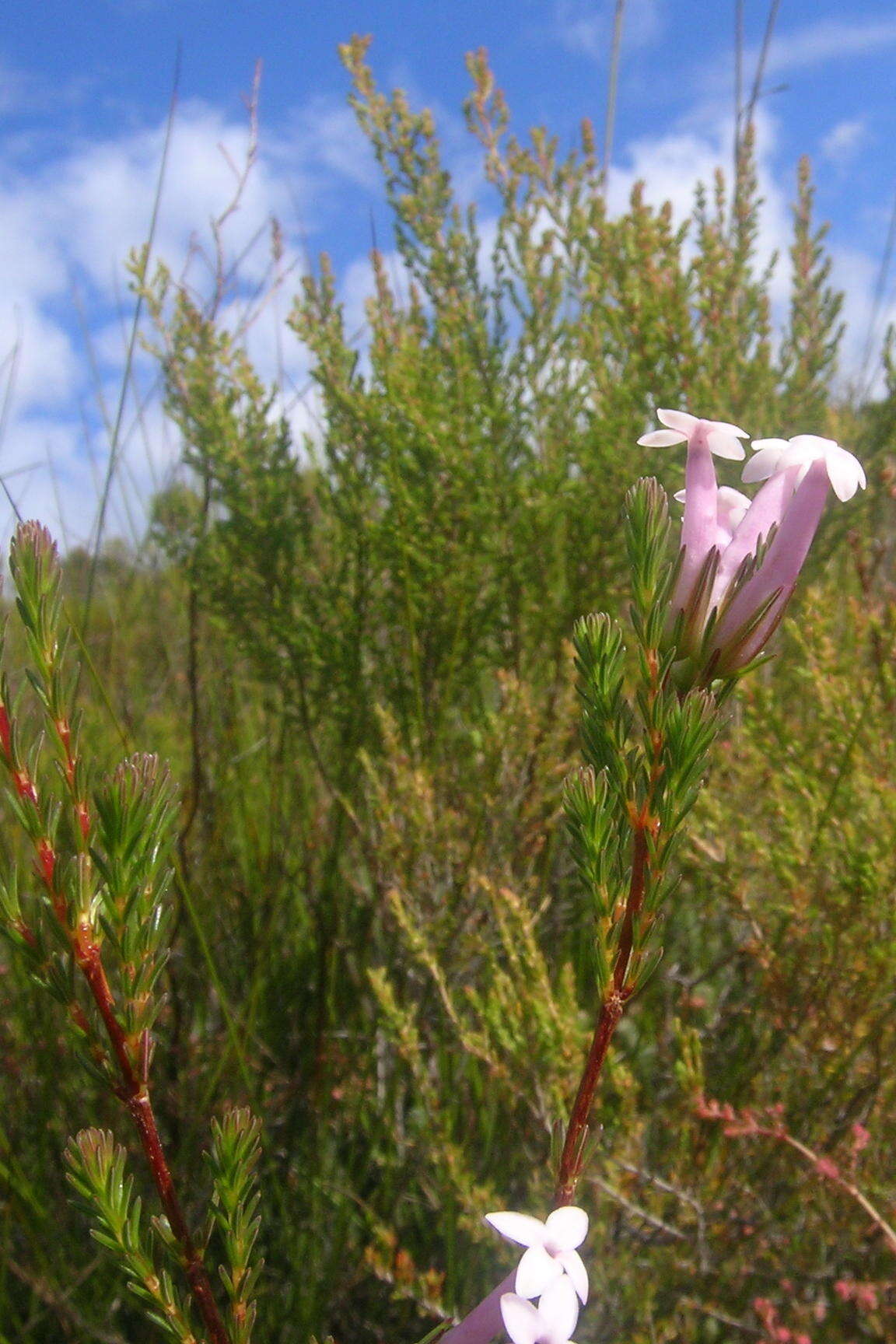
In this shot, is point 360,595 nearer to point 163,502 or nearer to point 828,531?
point 828,531

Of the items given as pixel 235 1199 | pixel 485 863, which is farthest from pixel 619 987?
pixel 485 863

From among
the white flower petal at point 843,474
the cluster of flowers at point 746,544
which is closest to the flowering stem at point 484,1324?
the cluster of flowers at point 746,544

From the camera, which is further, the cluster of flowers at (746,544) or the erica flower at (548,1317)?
the cluster of flowers at (746,544)

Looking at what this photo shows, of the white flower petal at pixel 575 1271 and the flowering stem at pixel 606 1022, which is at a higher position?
the flowering stem at pixel 606 1022

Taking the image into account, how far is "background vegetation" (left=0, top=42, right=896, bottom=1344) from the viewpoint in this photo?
1701 millimetres

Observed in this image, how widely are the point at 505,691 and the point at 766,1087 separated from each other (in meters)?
0.84

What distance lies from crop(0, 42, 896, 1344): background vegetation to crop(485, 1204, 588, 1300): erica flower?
877 mm

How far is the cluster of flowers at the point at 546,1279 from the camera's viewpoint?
1.89ft

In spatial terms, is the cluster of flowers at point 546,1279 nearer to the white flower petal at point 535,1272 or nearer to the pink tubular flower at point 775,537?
the white flower petal at point 535,1272

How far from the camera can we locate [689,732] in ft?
2.10

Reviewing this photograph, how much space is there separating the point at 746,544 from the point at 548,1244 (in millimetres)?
461

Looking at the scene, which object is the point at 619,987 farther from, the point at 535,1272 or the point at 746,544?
the point at 746,544

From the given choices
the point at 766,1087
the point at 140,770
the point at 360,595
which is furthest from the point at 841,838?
the point at 140,770

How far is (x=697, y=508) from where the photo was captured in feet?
2.46
